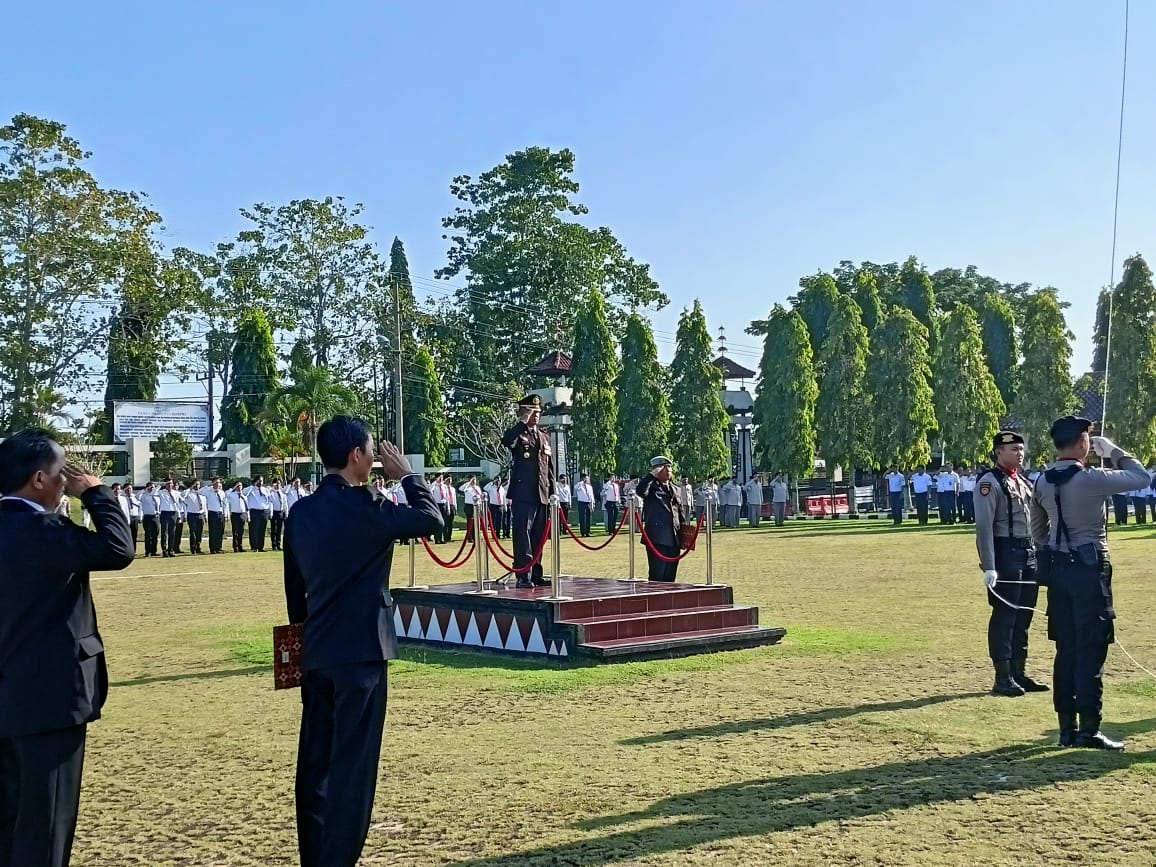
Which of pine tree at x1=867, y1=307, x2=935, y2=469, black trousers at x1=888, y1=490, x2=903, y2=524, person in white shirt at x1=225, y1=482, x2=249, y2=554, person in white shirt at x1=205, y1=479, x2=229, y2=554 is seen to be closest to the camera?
person in white shirt at x1=205, y1=479, x2=229, y2=554

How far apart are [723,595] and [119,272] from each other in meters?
29.7

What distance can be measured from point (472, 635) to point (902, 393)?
99.7ft

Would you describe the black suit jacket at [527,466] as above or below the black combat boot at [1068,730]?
above

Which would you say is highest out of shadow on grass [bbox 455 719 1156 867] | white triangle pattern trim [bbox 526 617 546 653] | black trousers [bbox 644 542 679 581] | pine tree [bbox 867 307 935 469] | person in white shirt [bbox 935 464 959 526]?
pine tree [bbox 867 307 935 469]

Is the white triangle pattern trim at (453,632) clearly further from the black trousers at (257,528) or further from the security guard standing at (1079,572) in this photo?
the black trousers at (257,528)

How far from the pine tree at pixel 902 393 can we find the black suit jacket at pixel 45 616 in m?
37.6

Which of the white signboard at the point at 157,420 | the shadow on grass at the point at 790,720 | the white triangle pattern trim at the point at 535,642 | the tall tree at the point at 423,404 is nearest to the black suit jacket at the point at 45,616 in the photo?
the shadow on grass at the point at 790,720

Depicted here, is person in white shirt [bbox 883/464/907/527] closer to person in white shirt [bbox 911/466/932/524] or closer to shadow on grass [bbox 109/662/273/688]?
person in white shirt [bbox 911/466/932/524]

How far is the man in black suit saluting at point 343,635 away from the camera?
4.84 metres

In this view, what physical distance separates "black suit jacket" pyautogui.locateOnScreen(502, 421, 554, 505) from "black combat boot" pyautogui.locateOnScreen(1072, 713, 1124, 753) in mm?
6381

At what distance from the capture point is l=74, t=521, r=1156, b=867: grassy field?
574 centimetres

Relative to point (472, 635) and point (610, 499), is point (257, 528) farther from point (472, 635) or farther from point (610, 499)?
point (472, 635)

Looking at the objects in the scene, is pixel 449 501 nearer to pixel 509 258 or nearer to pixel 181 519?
pixel 181 519

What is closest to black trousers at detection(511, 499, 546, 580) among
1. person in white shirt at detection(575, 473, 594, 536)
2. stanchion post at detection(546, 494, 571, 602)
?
stanchion post at detection(546, 494, 571, 602)
